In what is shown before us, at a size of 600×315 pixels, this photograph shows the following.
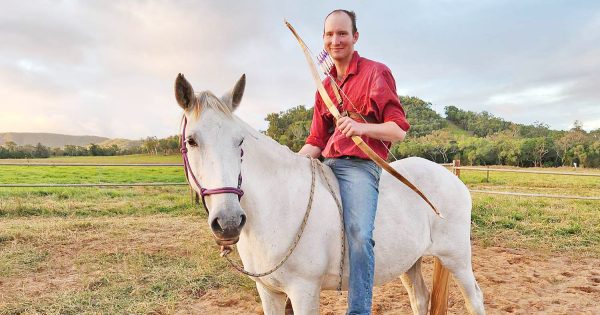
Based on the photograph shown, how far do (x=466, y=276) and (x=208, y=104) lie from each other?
229 centimetres

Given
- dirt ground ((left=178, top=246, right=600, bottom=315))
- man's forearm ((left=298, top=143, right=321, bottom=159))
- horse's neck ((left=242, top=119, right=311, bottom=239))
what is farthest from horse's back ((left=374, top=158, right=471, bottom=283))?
dirt ground ((left=178, top=246, right=600, bottom=315))

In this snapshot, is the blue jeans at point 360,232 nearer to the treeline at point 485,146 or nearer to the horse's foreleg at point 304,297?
the horse's foreleg at point 304,297

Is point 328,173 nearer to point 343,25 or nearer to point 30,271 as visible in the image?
point 343,25

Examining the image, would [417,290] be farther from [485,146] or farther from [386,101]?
[485,146]

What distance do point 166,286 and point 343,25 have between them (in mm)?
3880

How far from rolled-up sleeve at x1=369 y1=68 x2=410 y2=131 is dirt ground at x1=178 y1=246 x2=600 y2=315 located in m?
2.68

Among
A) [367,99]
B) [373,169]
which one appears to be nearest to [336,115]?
[367,99]

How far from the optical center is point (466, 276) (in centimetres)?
281

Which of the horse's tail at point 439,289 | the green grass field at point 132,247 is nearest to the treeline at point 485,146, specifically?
the green grass field at point 132,247

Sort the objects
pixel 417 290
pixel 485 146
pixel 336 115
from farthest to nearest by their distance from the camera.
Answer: pixel 485 146 → pixel 417 290 → pixel 336 115

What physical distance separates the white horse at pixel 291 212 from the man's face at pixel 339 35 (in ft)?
2.28

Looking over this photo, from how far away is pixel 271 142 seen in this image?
2088mm

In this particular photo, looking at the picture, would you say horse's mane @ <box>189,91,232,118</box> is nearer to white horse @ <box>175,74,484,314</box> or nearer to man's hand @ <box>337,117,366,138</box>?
white horse @ <box>175,74,484,314</box>

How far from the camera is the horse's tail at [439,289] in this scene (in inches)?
123
